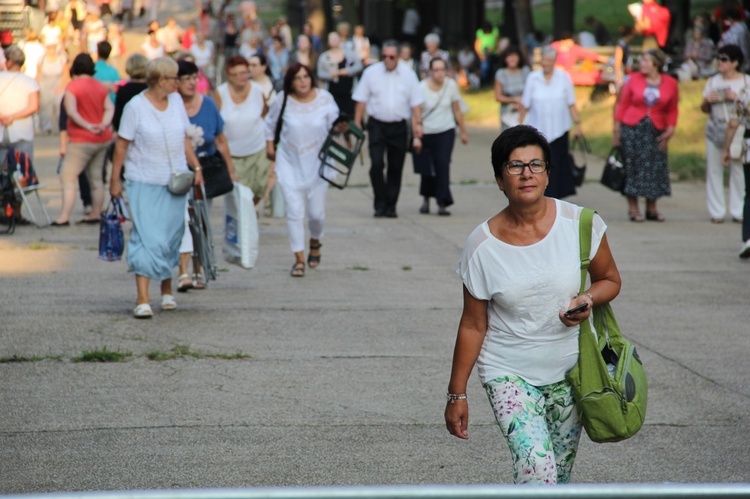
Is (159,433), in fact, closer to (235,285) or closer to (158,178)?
(158,178)

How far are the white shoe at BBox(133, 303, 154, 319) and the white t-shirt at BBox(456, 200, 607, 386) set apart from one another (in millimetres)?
4951

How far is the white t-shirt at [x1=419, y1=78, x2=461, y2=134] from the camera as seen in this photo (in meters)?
14.6

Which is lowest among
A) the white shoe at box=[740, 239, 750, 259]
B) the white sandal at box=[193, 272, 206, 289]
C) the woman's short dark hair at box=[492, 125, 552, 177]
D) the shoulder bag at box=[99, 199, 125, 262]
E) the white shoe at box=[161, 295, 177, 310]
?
the white shoe at box=[740, 239, 750, 259]

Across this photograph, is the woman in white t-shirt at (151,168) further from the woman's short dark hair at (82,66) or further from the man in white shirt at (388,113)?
the man in white shirt at (388,113)

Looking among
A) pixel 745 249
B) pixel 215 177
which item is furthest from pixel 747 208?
pixel 215 177

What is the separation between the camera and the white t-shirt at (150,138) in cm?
862

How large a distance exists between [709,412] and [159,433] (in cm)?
283

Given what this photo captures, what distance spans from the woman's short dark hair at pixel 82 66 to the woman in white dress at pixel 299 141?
3082 mm

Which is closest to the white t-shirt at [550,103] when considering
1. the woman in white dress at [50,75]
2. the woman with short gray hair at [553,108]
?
the woman with short gray hair at [553,108]

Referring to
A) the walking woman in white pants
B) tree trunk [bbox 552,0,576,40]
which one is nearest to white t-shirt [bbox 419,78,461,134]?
the walking woman in white pants

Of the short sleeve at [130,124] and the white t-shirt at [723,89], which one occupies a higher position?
the short sleeve at [130,124]

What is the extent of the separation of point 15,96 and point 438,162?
4.77 meters

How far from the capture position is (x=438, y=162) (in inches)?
576

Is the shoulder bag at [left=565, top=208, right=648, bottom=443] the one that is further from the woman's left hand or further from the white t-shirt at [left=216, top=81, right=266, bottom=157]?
the white t-shirt at [left=216, top=81, right=266, bottom=157]
